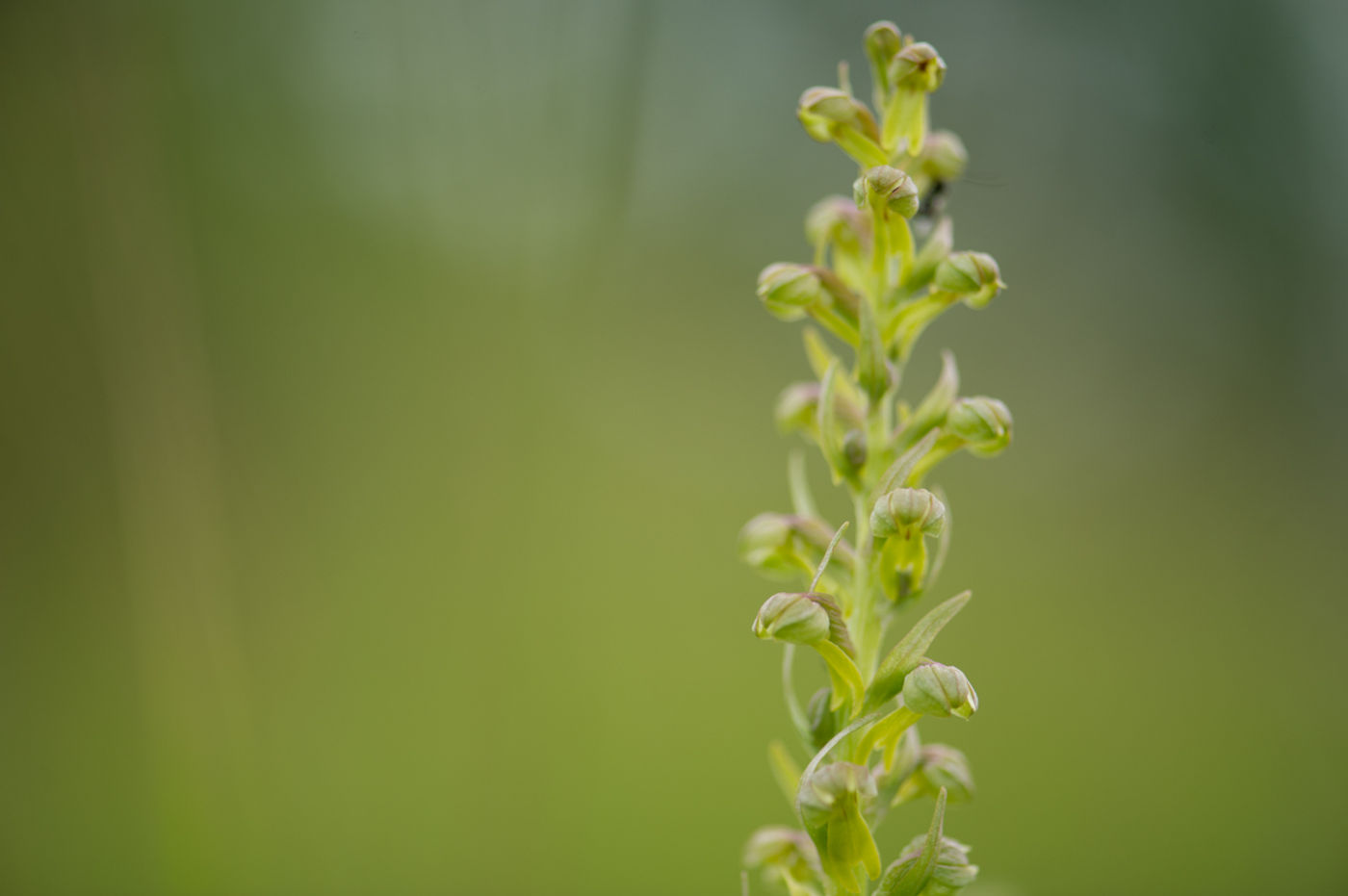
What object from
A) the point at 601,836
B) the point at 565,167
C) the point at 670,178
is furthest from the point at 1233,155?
the point at 601,836

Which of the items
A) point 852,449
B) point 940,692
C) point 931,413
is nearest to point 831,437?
point 852,449

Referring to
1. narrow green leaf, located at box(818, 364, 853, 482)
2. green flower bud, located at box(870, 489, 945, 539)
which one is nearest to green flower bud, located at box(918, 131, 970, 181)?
narrow green leaf, located at box(818, 364, 853, 482)

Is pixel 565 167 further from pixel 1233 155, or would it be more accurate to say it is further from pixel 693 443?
pixel 1233 155

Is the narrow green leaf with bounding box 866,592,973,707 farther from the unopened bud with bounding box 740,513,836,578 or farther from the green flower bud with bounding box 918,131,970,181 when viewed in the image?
the green flower bud with bounding box 918,131,970,181

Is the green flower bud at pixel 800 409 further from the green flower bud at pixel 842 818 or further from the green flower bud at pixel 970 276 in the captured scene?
the green flower bud at pixel 842 818

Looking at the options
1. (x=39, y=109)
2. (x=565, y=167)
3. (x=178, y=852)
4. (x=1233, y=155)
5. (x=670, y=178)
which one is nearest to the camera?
(x=178, y=852)

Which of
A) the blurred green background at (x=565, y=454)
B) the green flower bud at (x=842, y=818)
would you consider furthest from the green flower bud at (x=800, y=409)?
the blurred green background at (x=565, y=454)
